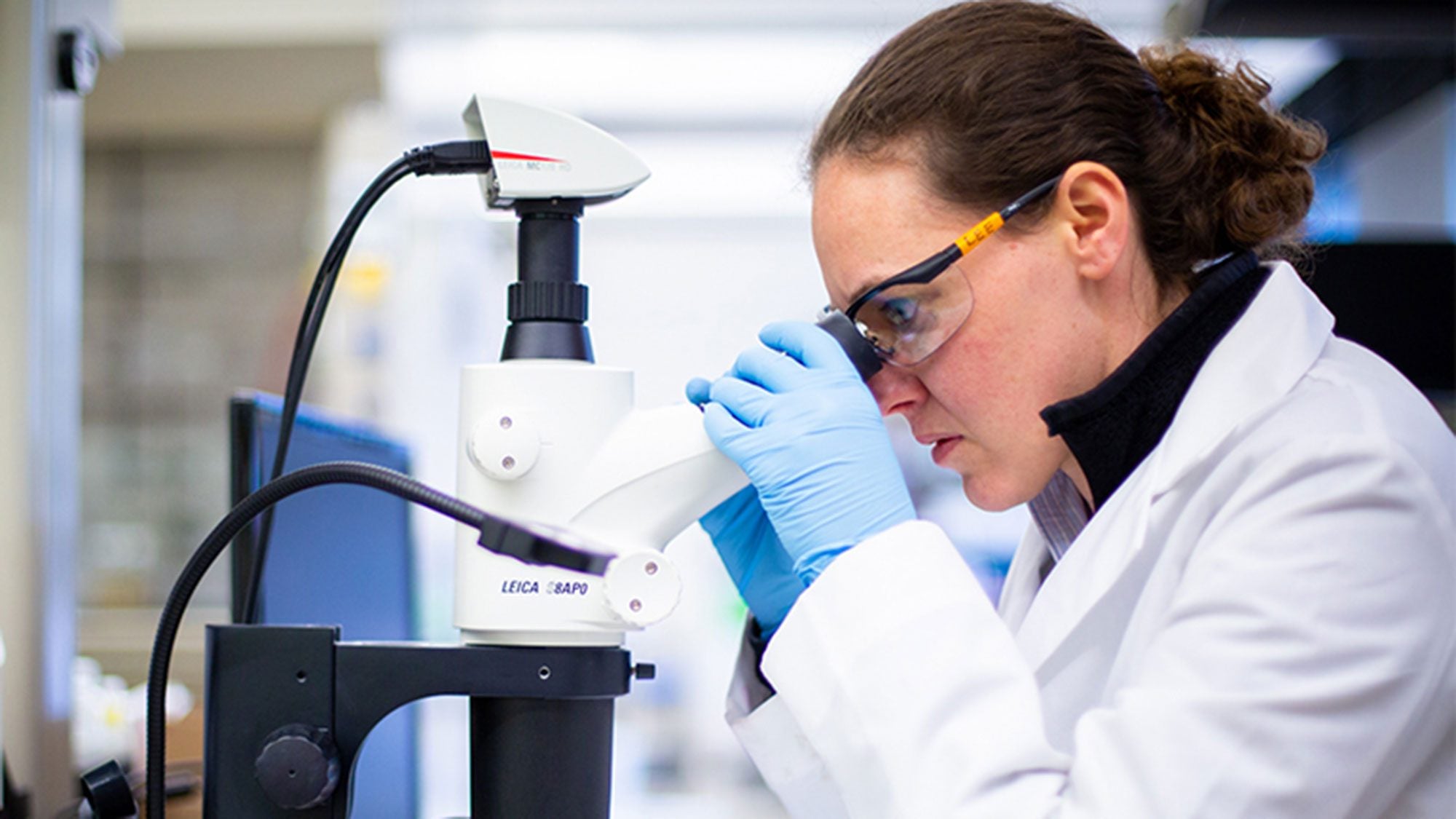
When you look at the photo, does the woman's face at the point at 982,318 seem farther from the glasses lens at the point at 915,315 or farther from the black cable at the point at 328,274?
the black cable at the point at 328,274

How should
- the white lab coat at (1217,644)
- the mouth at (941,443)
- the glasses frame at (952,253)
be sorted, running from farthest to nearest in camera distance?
the mouth at (941,443)
the glasses frame at (952,253)
the white lab coat at (1217,644)

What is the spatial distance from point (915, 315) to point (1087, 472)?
230mm

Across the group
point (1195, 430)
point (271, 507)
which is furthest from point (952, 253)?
point (271, 507)

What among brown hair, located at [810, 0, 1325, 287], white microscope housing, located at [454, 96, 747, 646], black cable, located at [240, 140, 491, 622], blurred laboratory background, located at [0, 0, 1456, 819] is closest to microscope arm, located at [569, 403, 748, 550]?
white microscope housing, located at [454, 96, 747, 646]

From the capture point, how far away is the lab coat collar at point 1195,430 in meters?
0.88

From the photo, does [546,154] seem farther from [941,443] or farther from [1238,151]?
[1238,151]

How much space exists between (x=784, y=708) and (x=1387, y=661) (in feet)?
1.76

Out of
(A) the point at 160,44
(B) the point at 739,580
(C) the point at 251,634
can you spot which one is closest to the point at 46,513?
(C) the point at 251,634

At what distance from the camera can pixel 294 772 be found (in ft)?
2.29

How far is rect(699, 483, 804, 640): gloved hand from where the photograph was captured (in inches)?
43.4

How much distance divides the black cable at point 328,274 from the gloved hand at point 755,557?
1.42 ft

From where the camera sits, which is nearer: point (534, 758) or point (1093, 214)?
point (534, 758)

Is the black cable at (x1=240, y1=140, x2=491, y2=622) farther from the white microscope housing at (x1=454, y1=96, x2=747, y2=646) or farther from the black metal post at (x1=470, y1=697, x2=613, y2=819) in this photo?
the black metal post at (x1=470, y1=697, x2=613, y2=819)

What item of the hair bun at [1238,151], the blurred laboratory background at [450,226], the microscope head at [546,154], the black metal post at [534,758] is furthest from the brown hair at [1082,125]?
the blurred laboratory background at [450,226]
